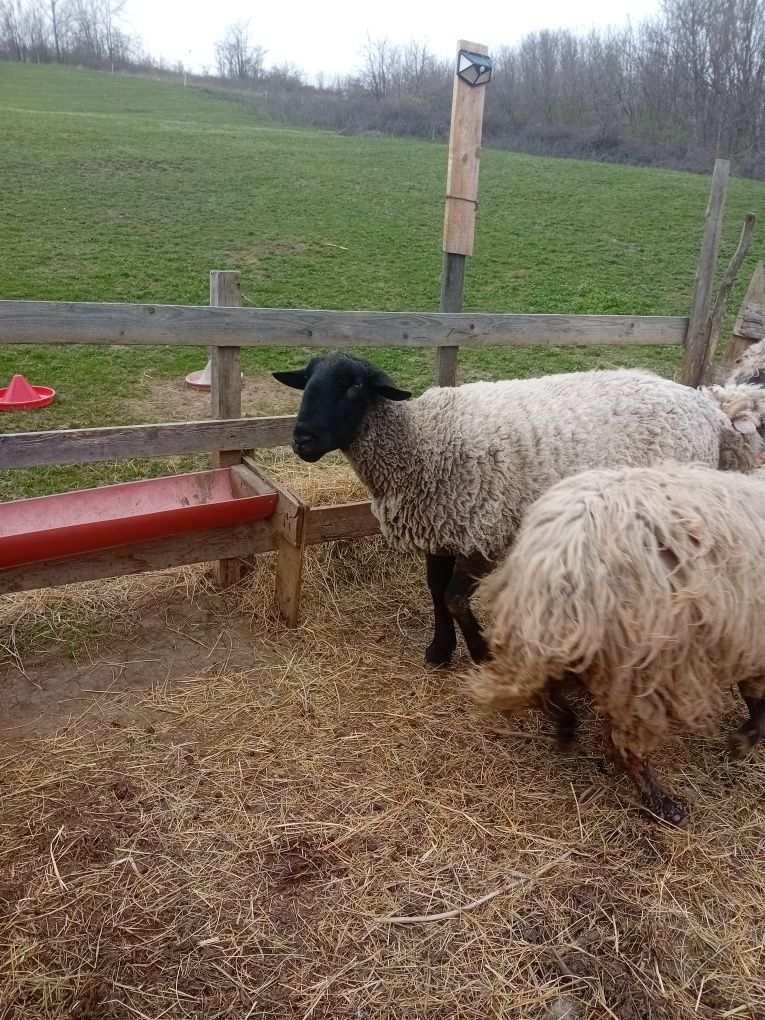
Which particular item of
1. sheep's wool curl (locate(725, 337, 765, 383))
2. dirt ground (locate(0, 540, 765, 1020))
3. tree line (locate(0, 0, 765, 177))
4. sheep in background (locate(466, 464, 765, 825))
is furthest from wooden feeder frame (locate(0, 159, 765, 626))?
tree line (locate(0, 0, 765, 177))

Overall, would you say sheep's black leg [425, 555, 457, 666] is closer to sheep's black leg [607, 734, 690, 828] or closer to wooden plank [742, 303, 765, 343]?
sheep's black leg [607, 734, 690, 828]

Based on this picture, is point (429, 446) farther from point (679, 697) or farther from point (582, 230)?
point (582, 230)

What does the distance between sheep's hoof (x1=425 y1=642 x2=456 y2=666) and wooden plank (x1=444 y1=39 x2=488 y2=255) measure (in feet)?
8.54

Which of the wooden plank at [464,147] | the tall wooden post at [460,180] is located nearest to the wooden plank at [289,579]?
the tall wooden post at [460,180]

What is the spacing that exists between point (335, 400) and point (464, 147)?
1996 mm

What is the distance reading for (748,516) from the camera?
2.83 m

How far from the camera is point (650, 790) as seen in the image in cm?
300

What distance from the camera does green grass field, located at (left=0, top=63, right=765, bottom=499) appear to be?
33.5 ft

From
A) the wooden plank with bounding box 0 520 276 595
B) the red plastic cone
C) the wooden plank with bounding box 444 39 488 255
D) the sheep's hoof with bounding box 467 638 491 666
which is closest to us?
the wooden plank with bounding box 0 520 276 595

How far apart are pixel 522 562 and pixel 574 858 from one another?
3.80ft

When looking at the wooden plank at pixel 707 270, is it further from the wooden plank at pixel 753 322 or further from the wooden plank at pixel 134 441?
the wooden plank at pixel 134 441

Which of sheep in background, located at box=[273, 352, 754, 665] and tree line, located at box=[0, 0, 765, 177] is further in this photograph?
tree line, located at box=[0, 0, 765, 177]

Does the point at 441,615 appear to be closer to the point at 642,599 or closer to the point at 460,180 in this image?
the point at 642,599

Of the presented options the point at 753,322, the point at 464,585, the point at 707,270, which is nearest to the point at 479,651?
the point at 464,585
